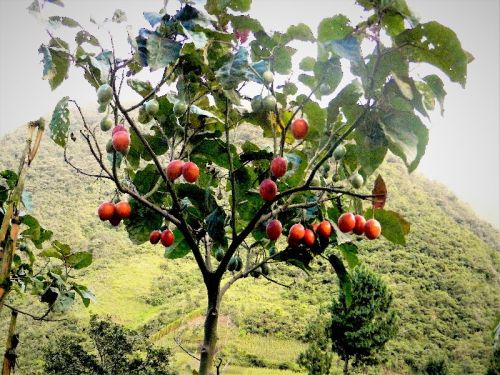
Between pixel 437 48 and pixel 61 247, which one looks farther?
pixel 61 247

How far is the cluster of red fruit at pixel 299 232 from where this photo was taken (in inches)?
61.9

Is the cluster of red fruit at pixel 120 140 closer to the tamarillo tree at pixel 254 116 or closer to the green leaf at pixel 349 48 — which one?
the tamarillo tree at pixel 254 116

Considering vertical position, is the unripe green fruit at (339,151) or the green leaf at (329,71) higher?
the green leaf at (329,71)

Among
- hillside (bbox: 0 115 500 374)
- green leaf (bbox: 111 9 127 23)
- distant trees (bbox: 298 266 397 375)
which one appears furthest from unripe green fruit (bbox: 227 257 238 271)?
distant trees (bbox: 298 266 397 375)

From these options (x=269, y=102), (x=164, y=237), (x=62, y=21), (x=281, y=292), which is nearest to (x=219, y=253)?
(x=164, y=237)

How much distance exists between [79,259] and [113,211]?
1.06 meters

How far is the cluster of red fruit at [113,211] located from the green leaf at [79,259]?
96cm

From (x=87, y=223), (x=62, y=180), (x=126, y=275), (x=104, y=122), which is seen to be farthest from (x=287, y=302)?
(x=62, y=180)

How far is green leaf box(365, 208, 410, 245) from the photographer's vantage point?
148 centimetres

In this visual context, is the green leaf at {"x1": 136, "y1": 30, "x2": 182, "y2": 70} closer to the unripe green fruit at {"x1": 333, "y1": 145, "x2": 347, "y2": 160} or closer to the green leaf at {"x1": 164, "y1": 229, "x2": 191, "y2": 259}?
the unripe green fruit at {"x1": 333, "y1": 145, "x2": 347, "y2": 160}

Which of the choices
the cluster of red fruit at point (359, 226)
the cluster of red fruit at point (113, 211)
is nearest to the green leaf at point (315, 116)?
the cluster of red fruit at point (359, 226)

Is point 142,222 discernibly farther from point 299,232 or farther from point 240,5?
point 240,5

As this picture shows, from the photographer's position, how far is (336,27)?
1.16 meters

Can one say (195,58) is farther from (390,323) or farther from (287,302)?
(287,302)
